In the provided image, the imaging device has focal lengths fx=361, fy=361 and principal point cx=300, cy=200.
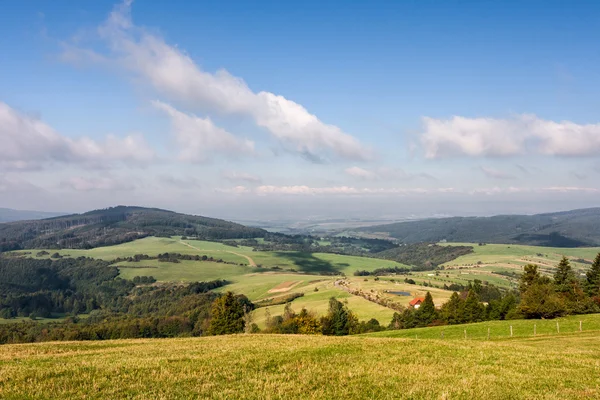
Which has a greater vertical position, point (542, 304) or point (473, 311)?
point (542, 304)

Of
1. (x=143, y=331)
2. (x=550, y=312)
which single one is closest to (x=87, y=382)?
(x=550, y=312)

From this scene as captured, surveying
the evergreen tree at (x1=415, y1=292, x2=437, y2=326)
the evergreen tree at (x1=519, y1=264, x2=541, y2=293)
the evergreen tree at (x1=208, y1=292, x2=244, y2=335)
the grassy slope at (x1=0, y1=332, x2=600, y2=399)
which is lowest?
the evergreen tree at (x1=415, y1=292, x2=437, y2=326)

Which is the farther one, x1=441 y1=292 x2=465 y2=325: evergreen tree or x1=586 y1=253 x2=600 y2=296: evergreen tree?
x1=441 y1=292 x2=465 y2=325: evergreen tree

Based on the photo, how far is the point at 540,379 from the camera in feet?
50.6

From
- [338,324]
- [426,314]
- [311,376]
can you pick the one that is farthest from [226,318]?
[426,314]

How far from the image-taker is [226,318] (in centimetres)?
6675

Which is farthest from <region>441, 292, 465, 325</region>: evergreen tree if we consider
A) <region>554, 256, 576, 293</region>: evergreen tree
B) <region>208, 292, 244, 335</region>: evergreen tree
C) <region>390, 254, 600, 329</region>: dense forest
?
<region>208, 292, 244, 335</region>: evergreen tree

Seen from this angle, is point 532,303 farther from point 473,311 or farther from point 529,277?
point 473,311

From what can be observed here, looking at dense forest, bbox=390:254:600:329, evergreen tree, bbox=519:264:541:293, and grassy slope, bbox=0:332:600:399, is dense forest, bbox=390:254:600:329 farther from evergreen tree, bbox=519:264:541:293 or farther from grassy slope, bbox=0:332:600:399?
grassy slope, bbox=0:332:600:399

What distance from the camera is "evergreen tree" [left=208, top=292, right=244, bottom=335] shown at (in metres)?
66.0

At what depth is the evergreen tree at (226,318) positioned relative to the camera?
66.0 m

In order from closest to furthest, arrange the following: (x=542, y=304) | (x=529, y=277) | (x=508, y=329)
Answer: (x=508, y=329) → (x=542, y=304) → (x=529, y=277)

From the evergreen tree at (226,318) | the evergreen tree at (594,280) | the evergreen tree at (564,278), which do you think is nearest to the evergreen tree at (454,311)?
the evergreen tree at (564,278)

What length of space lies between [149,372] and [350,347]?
1250 centimetres
